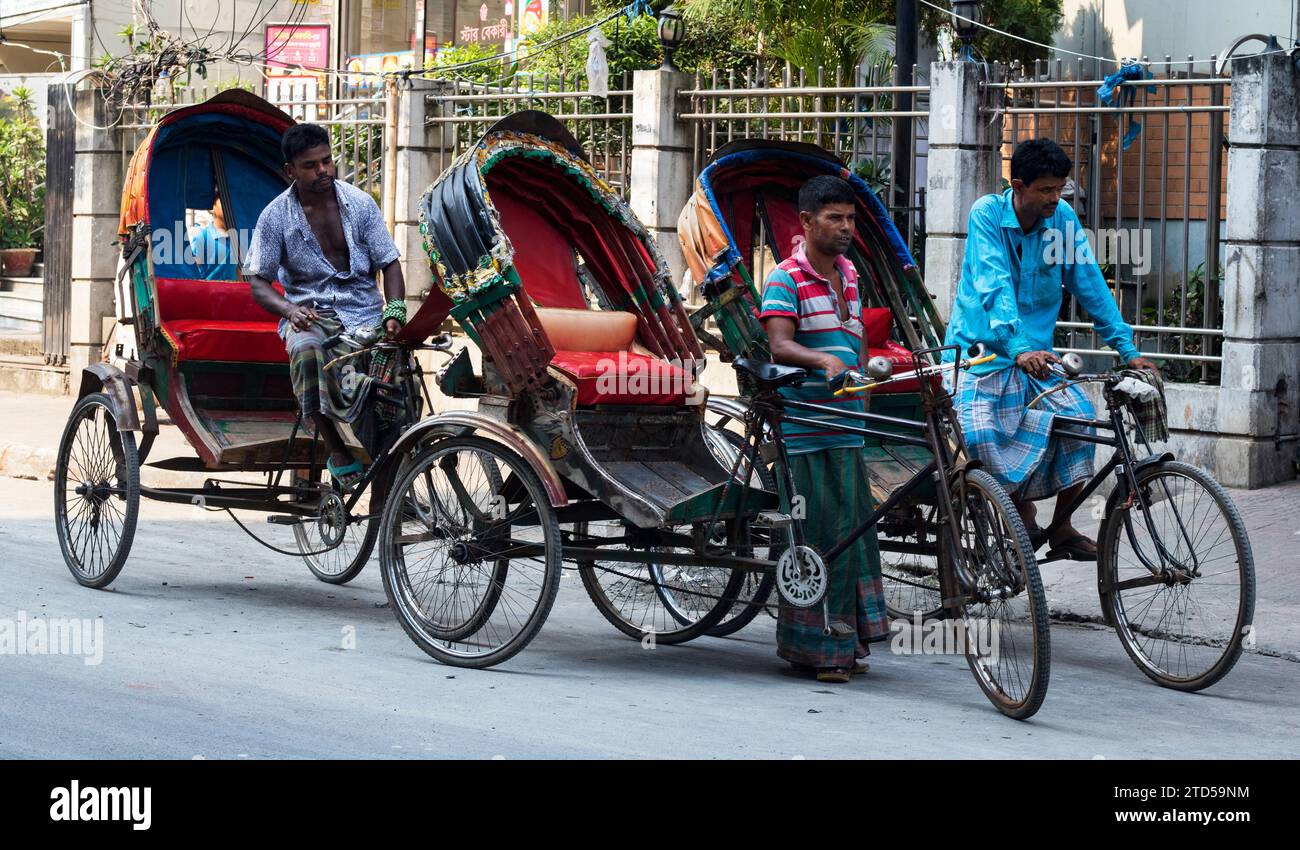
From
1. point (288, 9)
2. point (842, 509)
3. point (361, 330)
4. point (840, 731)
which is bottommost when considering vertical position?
point (840, 731)

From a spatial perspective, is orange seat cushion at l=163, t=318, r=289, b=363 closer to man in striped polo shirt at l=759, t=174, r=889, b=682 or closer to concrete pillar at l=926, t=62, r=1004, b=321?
man in striped polo shirt at l=759, t=174, r=889, b=682

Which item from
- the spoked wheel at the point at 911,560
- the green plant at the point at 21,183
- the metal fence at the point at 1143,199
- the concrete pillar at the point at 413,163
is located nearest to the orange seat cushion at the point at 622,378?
the spoked wheel at the point at 911,560

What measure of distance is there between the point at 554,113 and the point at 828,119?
257cm

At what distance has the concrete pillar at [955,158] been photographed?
1079cm

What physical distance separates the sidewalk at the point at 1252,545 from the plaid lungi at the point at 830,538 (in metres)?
1.90

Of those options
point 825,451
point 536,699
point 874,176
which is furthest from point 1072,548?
point 874,176

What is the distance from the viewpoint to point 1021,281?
6504 mm

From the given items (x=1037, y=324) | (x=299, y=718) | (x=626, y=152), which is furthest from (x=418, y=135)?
(x=299, y=718)

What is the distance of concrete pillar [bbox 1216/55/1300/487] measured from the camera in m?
9.70

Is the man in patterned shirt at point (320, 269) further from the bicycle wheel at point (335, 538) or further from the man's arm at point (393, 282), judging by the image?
the bicycle wheel at point (335, 538)

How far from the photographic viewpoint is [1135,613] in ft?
20.9

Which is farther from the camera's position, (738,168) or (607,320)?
(738,168)

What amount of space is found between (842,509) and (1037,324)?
116 cm

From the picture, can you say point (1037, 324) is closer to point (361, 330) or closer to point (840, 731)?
point (840, 731)
